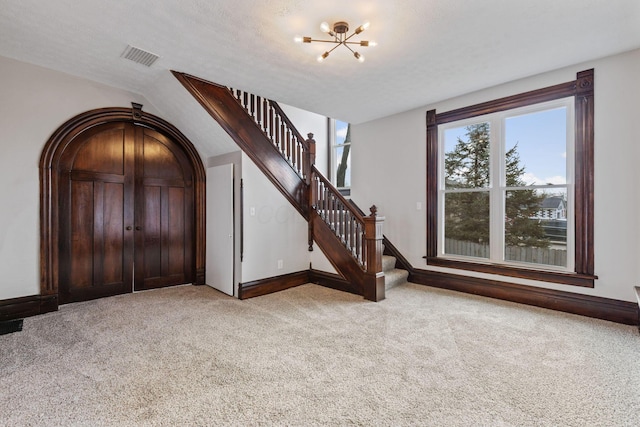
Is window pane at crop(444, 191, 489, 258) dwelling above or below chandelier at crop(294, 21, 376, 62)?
below

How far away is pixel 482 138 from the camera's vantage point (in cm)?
427

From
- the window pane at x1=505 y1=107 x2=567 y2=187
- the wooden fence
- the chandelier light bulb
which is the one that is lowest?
the wooden fence

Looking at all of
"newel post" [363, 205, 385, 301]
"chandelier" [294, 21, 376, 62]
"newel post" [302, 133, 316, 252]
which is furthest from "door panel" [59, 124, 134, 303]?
"newel post" [363, 205, 385, 301]

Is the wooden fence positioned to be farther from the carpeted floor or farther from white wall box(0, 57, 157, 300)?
white wall box(0, 57, 157, 300)

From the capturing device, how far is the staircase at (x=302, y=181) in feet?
13.0

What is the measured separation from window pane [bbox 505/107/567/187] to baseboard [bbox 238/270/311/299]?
10.8 ft

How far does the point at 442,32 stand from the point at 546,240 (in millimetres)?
2843

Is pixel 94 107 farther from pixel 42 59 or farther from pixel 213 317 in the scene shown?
pixel 213 317

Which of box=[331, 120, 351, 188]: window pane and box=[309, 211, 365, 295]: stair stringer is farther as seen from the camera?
box=[331, 120, 351, 188]: window pane

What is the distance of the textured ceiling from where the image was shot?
2.42 meters

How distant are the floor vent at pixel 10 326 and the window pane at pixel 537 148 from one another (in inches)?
234

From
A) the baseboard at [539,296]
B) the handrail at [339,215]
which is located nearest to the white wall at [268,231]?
the handrail at [339,215]

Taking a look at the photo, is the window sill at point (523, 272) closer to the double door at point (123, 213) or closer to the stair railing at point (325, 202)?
the stair railing at point (325, 202)

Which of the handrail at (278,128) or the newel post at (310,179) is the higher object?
the handrail at (278,128)
